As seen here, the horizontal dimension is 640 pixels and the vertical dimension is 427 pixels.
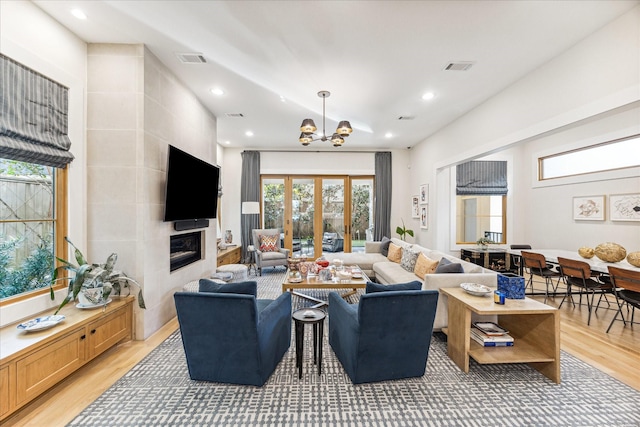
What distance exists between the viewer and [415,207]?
718cm

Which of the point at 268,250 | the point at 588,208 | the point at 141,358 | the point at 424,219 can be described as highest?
the point at 588,208

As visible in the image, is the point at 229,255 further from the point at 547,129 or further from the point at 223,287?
the point at 547,129

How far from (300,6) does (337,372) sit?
3.09 m

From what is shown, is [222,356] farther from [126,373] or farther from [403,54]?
[403,54]

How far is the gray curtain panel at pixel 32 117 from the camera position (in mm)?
2137

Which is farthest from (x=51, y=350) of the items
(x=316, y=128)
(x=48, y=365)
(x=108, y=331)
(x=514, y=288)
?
(x=514, y=288)

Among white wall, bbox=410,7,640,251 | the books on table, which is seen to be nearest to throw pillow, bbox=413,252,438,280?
the books on table

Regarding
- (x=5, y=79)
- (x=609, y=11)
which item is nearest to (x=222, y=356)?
(x=5, y=79)

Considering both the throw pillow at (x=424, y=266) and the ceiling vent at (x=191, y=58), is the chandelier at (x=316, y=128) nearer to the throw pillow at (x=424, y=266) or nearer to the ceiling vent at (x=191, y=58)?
the ceiling vent at (x=191, y=58)

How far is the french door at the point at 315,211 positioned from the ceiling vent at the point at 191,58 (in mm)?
4337

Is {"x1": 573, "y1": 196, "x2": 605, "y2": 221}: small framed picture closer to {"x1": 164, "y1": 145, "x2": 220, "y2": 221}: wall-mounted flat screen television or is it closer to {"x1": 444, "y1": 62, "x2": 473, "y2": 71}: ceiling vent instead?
{"x1": 444, "y1": 62, "x2": 473, "y2": 71}: ceiling vent

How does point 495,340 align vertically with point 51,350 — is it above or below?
below

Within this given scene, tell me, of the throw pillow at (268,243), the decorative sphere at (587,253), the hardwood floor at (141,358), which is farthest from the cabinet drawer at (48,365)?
the decorative sphere at (587,253)

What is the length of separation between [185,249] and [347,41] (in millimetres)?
3423
